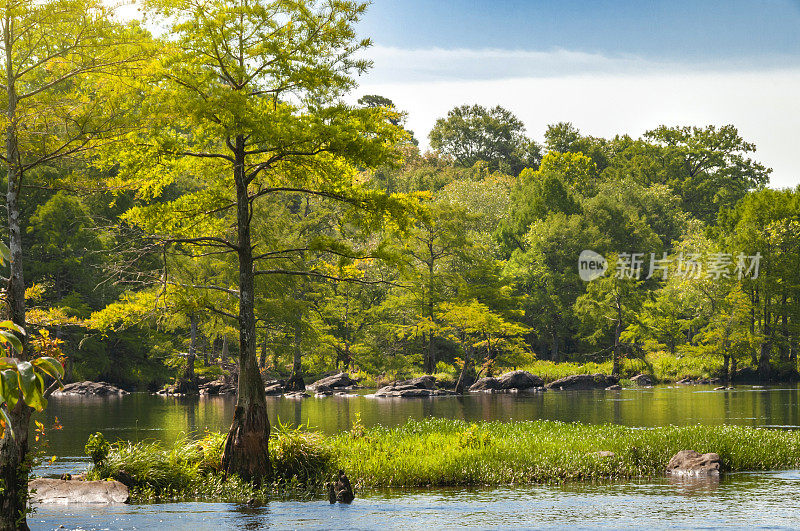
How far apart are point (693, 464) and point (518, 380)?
37.4 meters

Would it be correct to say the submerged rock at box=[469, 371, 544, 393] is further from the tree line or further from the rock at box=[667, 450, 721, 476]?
the rock at box=[667, 450, 721, 476]

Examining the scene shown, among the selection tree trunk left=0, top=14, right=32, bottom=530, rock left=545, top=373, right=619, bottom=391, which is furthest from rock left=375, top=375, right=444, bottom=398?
tree trunk left=0, top=14, right=32, bottom=530

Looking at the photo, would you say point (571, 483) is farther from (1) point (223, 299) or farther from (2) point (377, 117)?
(1) point (223, 299)

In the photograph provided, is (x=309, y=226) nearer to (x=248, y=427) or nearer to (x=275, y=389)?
(x=275, y=389)

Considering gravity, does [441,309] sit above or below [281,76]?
below

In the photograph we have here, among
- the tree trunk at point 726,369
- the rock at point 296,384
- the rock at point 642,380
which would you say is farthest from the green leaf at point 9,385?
the tree trunk at point 726,369

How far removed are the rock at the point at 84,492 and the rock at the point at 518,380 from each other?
43.0 m

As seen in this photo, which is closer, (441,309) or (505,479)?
(505,479)

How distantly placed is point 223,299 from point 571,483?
35863mm

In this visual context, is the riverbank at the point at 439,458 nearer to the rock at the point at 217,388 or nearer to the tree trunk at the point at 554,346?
the rock at the point at 217,388

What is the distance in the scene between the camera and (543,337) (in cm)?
7494

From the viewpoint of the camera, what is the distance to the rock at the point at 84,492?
18609mm

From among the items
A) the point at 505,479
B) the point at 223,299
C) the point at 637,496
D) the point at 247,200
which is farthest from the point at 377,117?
the point at 223,299

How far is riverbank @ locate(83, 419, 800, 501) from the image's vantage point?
19500mm
